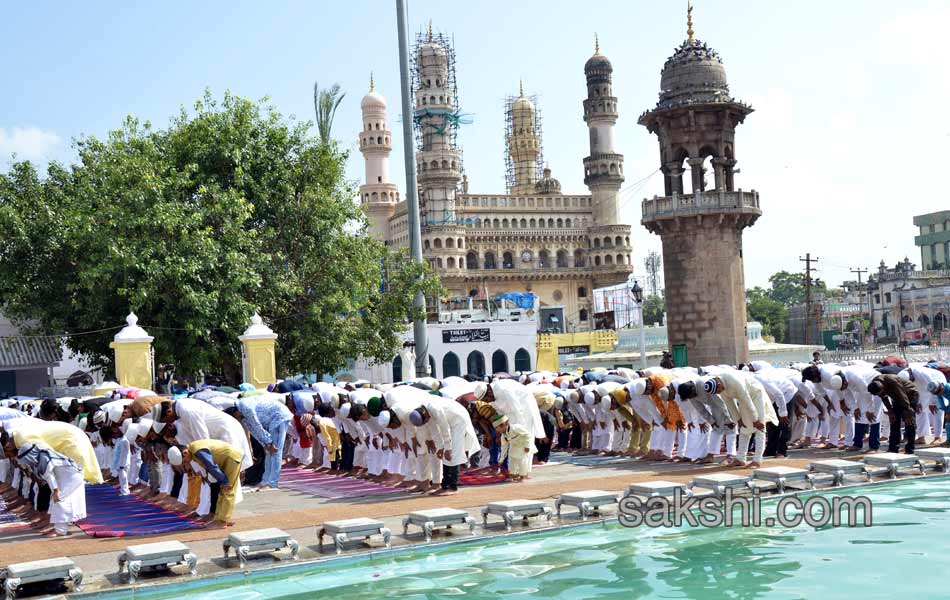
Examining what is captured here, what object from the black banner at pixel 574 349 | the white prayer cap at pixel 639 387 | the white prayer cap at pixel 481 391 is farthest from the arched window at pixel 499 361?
the white prayer cap at pixel 481 391

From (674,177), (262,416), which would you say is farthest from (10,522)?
(674,177)

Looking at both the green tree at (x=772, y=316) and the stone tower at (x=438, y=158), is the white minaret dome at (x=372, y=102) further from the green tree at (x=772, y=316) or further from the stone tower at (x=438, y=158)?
the green tree at (x=772, y=316)

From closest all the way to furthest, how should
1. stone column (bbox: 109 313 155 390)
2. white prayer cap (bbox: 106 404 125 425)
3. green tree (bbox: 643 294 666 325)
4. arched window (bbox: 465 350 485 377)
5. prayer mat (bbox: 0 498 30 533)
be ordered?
prayer mat (bbox: 0 498 30 533) < white prayer cap (bbox: 106 404 125 425) < stone column (bbox: 109 313 155 390) < arched window (bbox: 465 350 485 377) < green tree (bbox: 643 294 666 325)

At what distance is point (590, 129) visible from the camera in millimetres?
85312

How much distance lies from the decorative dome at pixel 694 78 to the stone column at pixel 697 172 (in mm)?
1635

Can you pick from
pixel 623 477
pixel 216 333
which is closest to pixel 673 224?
pixel 216 333

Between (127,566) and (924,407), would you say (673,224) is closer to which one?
(924,407)

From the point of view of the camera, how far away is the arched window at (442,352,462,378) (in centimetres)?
5619

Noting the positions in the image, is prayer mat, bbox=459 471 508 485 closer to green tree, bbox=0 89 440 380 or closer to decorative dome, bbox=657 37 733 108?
green tree, bbox=0 89 440 380

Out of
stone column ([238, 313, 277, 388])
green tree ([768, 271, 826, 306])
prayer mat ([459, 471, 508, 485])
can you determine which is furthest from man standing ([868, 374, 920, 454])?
green tree ([768, 271, 826, 306])

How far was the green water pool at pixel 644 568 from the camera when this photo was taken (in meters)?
8.77

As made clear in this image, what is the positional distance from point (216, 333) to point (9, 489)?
1090 cm

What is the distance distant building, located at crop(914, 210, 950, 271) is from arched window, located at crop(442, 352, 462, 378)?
63.4 meters

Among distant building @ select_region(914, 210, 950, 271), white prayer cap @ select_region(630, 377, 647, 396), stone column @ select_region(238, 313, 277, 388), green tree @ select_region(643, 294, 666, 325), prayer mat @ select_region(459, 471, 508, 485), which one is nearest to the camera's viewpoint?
prayer mat @ select_region(459, 471, 508, 485)
